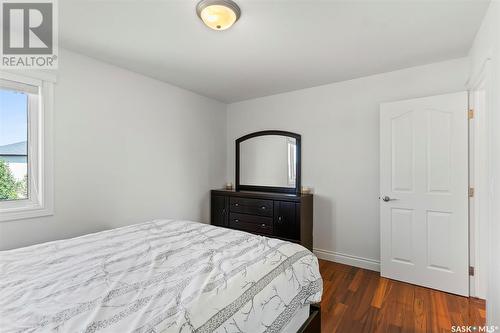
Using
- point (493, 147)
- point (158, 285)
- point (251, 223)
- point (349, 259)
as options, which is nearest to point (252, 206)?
point (251, 223)

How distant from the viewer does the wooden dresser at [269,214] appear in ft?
10.3

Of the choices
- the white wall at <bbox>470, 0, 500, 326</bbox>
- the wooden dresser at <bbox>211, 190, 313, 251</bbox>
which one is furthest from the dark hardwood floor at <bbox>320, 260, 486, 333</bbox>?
the wooden dresser at <bbox>211, 190, 313, 251</bbox>

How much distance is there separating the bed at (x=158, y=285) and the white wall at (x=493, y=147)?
1.10m

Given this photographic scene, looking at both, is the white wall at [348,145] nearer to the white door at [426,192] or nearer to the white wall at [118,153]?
the white door at [426,192]

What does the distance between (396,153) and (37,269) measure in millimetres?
3157

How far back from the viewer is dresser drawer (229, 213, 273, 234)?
131 inches

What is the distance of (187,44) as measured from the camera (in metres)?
2.22

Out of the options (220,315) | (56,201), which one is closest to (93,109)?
(56,201)

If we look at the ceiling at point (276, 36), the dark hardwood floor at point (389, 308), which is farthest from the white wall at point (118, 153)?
the dark hardwood floor at point (389, 308)

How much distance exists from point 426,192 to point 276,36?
7.05 ft

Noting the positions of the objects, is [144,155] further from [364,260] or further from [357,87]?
[364,260]

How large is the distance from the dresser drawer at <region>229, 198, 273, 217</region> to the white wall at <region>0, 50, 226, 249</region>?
20.2 inches

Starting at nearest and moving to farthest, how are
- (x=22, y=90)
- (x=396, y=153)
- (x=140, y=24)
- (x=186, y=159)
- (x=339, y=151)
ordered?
(x=140, y=24) → (x=22, y=90) → (x=396, y=153) → (x=339, y=151) → (x=186, y=159)

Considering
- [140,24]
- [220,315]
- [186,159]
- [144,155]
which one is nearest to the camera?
[220,315]
